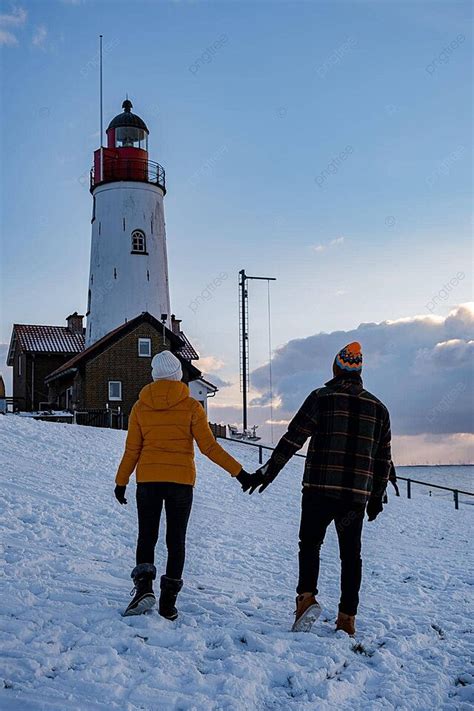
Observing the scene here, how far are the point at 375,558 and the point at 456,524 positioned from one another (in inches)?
416

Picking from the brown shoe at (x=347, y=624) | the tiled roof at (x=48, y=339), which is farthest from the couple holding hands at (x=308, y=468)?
the tiled roof at (x=48, y=339)

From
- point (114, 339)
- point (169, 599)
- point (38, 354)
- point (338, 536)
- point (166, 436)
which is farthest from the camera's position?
point (38, 354)

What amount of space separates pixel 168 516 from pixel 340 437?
1601mm

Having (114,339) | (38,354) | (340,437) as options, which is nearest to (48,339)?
(38,354)

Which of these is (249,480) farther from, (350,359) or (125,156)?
(125,156)

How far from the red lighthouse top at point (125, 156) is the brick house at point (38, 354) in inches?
407

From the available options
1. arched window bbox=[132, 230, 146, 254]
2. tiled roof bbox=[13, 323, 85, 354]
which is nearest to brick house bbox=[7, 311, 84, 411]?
tiled roof bbox=[13, 323, 85, 354]

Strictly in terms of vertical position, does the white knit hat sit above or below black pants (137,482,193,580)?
above

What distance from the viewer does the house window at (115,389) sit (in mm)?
37000

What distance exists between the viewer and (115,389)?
3716 cm

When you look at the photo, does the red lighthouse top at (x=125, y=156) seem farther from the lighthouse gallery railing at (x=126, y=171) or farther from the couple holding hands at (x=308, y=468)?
the couple holding hands at (x=308, y=468)

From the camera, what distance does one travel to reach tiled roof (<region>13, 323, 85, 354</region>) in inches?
1847

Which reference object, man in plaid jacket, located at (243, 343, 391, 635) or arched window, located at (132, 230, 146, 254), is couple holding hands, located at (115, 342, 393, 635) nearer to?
man in plaid jacket, located at (243, 343, 391, 635)

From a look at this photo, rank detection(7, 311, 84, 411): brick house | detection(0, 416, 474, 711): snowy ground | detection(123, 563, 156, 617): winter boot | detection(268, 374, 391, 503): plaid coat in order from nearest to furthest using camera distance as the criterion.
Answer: detection(0, 416, 474, 711): snowy ground
detection(268, 374, 391, 503): plaid coat
detection(123, 563, 156, 617): winter boot
detection(7, 311, 84, 411): brick house
